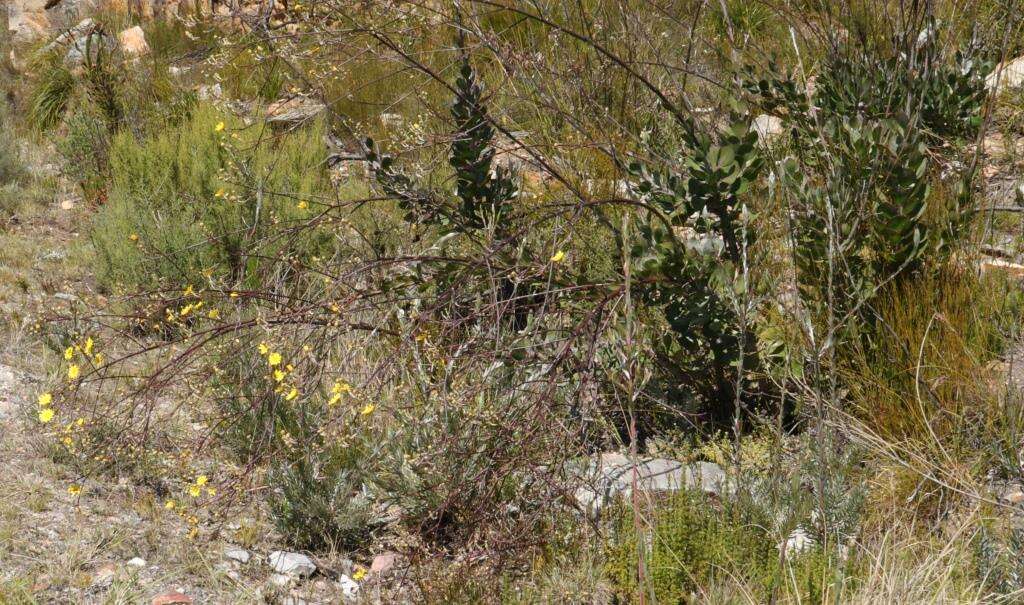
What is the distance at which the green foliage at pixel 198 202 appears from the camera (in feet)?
13.0

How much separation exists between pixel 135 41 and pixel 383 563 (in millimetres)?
6315

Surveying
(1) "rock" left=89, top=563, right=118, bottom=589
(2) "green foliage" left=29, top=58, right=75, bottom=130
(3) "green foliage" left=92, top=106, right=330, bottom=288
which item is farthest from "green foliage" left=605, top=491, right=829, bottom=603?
(2) "green foliage" left=29, top=58, right=75, bottom=130

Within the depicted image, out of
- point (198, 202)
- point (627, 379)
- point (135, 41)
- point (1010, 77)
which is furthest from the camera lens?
point (135, 41)

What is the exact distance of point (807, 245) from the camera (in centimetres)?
283

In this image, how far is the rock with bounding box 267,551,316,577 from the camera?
7.92 feet

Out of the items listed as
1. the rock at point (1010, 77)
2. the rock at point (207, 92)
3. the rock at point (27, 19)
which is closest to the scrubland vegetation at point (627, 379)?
the rock at point (1010, 77)

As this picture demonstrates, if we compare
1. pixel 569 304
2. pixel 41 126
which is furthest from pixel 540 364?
pixel 41 126

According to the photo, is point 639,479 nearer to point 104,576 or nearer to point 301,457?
point 301,457

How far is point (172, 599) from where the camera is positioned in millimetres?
2211

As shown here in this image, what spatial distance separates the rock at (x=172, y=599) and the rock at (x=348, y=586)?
38 centimetres

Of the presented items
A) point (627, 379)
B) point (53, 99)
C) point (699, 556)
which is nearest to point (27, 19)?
point (53, 99)

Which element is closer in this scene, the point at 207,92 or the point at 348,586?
the point at 348,586

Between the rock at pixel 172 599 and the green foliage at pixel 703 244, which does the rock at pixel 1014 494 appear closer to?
the green foliage at pixel 703 244

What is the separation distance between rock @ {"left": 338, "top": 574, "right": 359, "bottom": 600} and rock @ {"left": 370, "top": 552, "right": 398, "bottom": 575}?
65mm
